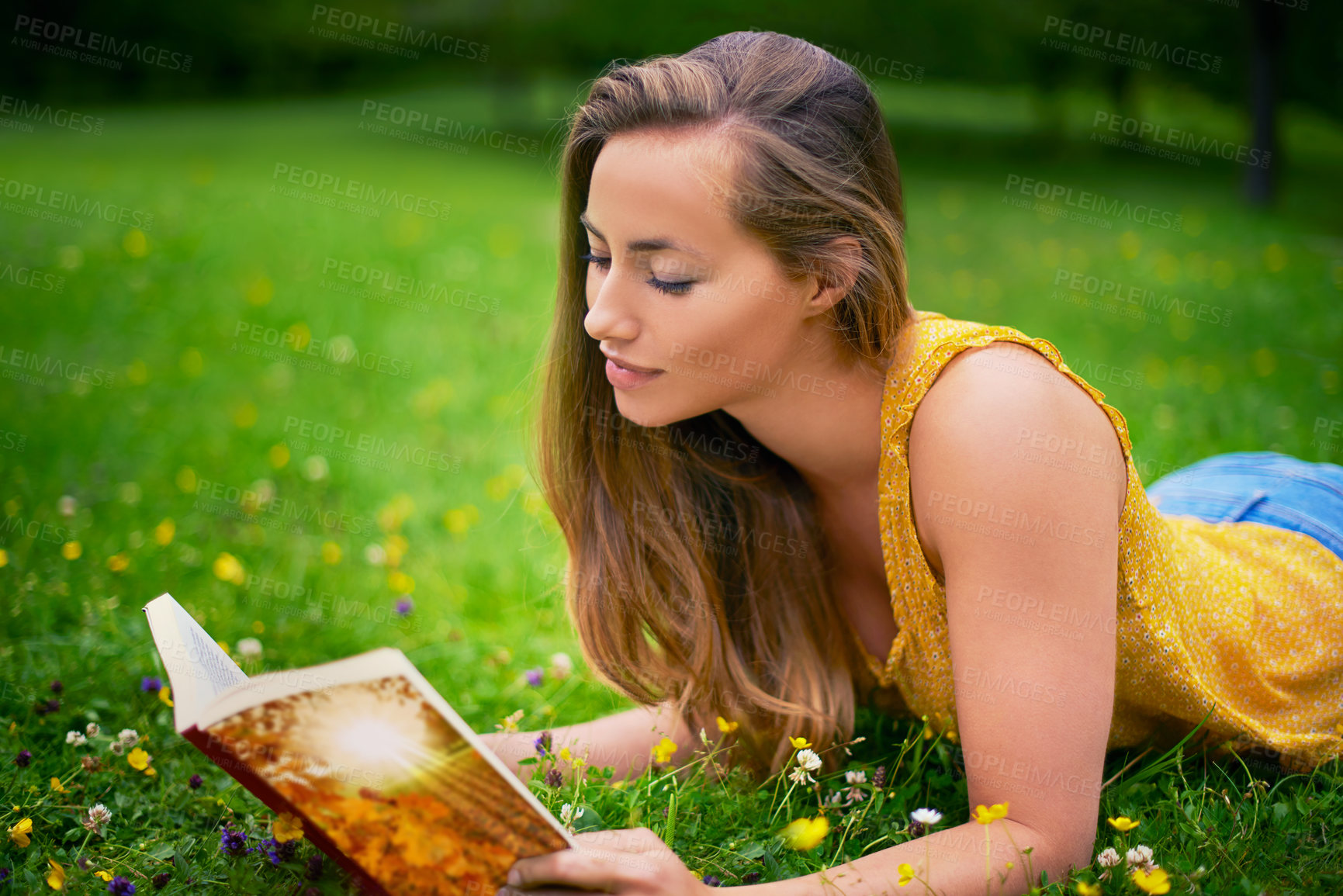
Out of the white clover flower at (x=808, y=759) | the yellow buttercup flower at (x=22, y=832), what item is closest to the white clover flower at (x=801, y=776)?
the white clover flower at (x=808, y=759)

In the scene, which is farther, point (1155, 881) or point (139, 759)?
point (139, 759)

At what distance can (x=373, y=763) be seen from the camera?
1517 millimetres

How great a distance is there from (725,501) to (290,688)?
1203mm

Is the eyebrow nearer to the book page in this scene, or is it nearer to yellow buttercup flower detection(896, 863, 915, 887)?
the book page

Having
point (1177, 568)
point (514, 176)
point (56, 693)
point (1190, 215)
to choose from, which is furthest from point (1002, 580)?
point (514, 176)

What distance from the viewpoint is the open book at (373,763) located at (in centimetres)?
144

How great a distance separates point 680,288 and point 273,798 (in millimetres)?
1064

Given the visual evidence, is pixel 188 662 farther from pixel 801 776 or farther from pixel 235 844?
pixel 801 776

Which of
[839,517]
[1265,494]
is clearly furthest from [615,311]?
[1265,494]

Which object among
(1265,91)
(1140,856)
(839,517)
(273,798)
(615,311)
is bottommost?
(1140,856)

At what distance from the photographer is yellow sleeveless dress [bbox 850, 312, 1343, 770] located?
1.99m

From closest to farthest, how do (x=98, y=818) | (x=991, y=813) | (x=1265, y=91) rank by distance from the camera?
(x=991, y=813)
(x=98, y=818)
(x=1265, y=91)

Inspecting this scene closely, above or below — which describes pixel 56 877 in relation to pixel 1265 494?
below

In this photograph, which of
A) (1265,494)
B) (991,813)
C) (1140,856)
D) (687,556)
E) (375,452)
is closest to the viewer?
(991,813)
